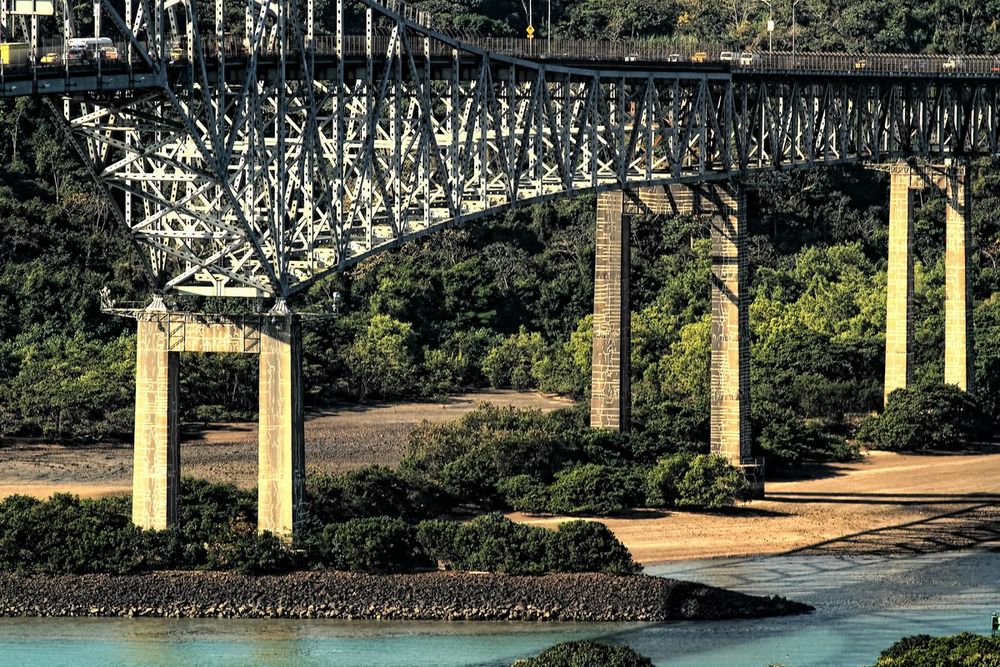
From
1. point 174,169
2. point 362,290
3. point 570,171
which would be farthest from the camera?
point 362,290

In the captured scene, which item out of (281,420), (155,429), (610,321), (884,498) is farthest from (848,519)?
(155,429)

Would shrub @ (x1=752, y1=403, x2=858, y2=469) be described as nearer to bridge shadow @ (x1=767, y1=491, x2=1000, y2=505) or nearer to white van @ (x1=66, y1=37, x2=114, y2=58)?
bridge shadow @ (x1=767, y1=491, x2=1000, y2=505)

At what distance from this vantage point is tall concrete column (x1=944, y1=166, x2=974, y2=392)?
114938mm

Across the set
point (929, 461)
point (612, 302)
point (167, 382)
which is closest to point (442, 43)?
point (167, 382)

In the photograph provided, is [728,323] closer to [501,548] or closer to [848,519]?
[848,519]

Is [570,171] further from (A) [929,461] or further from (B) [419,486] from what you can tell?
(A) [929,461]

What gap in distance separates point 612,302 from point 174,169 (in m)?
25.6

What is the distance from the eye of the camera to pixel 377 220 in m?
82.9

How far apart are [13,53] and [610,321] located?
3743cm

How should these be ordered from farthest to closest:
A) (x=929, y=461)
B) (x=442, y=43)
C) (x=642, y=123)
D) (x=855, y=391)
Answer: (x=855, y=391) → (x=929, y=461) → (x=642, y=123) → (x=442, y=43)

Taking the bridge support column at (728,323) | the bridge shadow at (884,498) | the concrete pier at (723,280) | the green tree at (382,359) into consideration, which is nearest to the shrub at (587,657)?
the bridge shadow at (884,498)

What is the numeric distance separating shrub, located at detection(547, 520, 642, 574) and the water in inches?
95.7

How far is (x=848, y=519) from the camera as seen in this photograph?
93.1 metres

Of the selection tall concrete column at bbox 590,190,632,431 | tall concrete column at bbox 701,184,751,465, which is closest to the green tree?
tall concrete column at bbox 590,190,632,431
